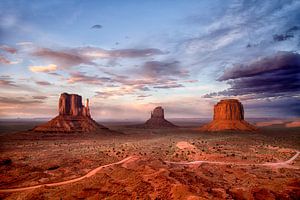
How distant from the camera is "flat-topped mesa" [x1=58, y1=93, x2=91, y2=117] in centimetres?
12825

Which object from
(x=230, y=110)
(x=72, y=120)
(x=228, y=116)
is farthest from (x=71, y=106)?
(x=230, y=110)

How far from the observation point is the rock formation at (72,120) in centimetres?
10814

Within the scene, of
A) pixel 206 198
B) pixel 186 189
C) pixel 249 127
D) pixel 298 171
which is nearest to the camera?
pixel 206 198

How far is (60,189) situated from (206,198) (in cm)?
1460

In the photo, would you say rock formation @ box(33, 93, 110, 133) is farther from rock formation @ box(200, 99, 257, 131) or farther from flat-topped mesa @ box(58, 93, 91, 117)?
rock formation @ box(200, 99, 257, 131)

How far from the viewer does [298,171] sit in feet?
97.5

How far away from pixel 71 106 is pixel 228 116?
95134 millimetres

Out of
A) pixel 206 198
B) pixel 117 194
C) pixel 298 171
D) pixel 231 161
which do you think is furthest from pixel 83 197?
pixel 298 171

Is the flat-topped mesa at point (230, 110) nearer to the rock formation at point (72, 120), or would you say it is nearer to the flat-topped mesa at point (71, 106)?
the rock formation at point (72, 120)

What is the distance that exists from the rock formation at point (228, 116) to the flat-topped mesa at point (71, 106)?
241 ft

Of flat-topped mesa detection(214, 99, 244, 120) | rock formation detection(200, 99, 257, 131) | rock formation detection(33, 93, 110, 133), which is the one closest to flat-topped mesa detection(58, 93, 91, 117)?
rock formation detection(33, 93, 110, 133)

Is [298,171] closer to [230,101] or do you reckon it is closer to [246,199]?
[246,199]

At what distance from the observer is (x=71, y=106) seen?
5162 inches

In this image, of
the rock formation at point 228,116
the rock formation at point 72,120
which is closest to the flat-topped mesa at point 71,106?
the rock formation at point 72,120
